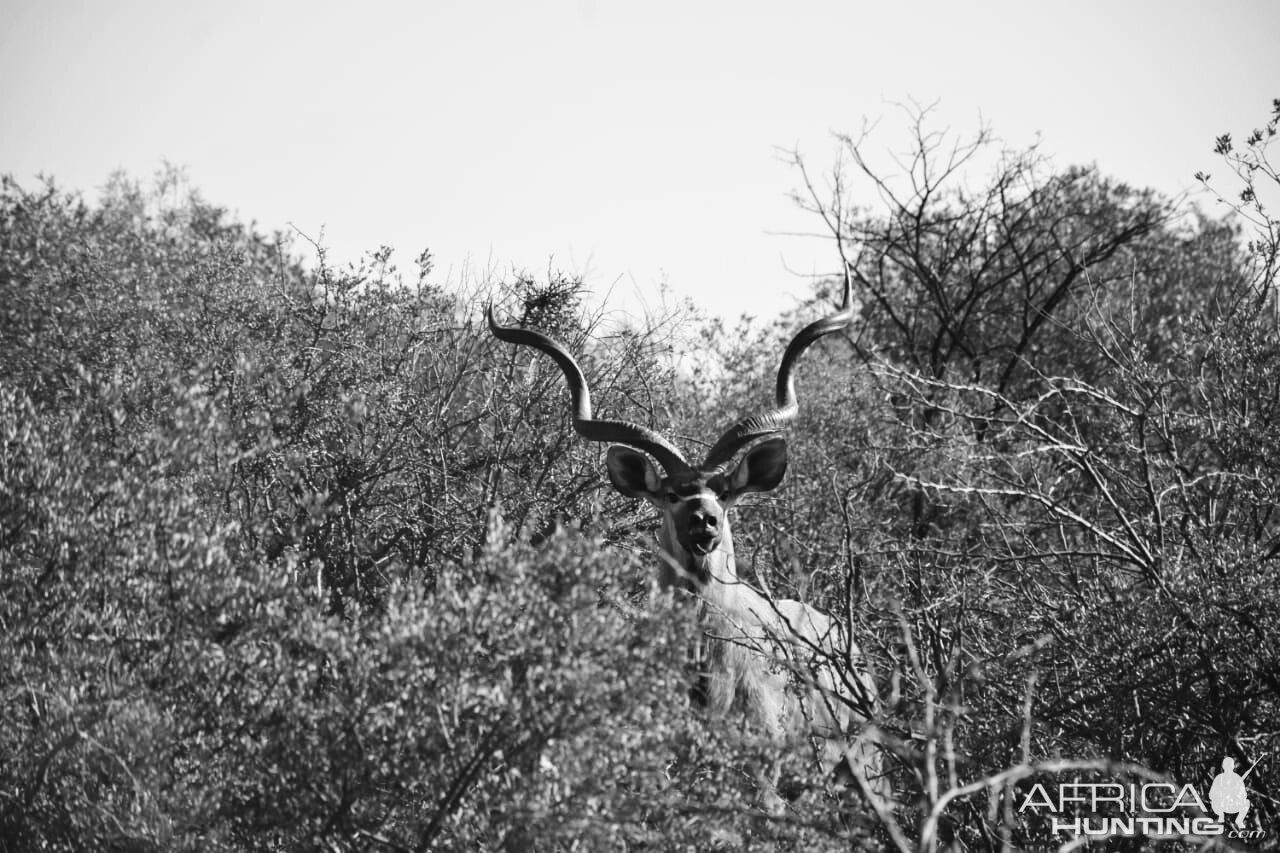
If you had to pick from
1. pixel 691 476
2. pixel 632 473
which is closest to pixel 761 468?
pixel 691 476

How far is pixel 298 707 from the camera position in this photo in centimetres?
525

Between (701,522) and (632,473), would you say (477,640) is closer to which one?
(701,522)

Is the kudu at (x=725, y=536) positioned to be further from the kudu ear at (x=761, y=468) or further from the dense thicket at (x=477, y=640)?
the dense thicket at (x=477, y=640)

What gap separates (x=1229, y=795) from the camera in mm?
5781

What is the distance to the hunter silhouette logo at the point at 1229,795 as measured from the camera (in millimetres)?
5738

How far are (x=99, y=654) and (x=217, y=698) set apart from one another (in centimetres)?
56

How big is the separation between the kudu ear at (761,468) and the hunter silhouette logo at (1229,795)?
134 inches

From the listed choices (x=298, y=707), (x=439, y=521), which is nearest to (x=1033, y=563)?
(x=439, y=521)

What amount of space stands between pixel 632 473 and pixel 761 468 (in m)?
0.86
